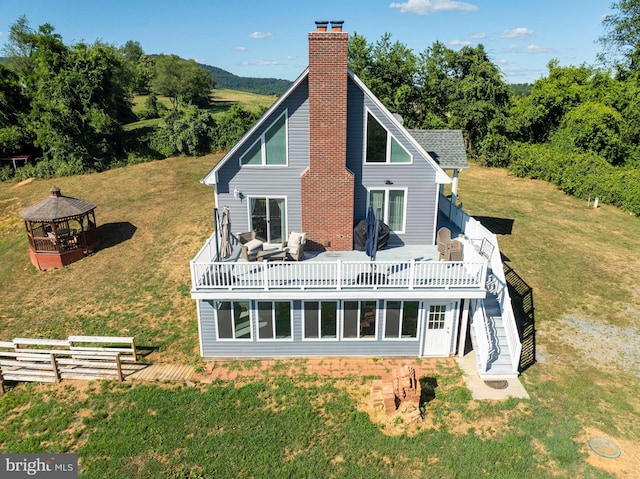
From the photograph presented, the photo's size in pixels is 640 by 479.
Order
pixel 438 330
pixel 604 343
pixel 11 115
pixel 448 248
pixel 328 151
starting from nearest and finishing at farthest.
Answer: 1. pixel 438 330
2. pixel 328 151
3. pixel 448 248
4. pixel 604 343
5. pixel 11 115

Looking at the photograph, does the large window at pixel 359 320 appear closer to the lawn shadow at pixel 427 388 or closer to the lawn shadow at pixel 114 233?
the lawn shadow at pixel 427 388

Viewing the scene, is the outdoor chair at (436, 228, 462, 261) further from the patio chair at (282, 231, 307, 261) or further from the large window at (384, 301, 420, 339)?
the patio chair at (282, 231, 307, 261)

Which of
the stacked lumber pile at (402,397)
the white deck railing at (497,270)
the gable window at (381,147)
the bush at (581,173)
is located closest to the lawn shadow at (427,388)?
the stacked lumber pile at (402,397)

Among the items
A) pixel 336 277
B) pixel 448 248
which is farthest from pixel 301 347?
pixel 448 248

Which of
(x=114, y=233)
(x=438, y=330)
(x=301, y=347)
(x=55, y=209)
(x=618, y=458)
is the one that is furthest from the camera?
(x=114, y=233)

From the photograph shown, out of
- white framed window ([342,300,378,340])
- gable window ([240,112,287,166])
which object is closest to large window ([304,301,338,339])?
white framed window ([342,300,378,340])

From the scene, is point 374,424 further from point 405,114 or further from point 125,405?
point 405,114

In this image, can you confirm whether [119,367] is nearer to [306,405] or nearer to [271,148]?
[306,405]
